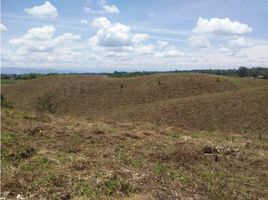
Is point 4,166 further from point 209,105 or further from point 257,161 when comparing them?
point 209,105

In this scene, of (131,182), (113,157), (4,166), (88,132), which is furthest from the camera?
(88,132)

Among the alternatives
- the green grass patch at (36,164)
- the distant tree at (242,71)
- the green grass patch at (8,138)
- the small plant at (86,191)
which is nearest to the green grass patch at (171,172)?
the small plant at (86,191)

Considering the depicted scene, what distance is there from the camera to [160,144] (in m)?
10.8

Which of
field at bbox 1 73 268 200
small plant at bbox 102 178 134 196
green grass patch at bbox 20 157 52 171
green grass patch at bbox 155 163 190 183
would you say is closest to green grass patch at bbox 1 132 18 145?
field at bbox 1 73 268 200

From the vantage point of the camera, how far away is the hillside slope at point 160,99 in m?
37.8

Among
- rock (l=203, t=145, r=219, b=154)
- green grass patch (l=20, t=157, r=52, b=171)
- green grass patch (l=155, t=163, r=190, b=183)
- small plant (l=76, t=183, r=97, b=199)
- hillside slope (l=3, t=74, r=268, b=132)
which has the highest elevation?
small plant (l=76, t=183, r=97, b=199)

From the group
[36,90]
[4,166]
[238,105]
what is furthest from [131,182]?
[36,90]

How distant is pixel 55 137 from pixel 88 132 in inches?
48.8

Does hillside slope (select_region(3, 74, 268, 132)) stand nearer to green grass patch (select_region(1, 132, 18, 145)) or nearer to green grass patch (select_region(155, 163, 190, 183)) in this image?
green grass patch (select_region(1, 132, 18, 145))

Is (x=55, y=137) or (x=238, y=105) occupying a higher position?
(x=55, y=137)

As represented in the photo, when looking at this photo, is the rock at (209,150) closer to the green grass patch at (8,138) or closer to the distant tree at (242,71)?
the green grass patch at (8,138)

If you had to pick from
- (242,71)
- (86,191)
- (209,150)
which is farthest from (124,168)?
(242,71)

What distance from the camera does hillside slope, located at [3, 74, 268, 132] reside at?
3778 centimetres

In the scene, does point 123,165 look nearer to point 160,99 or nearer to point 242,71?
point 160,99
